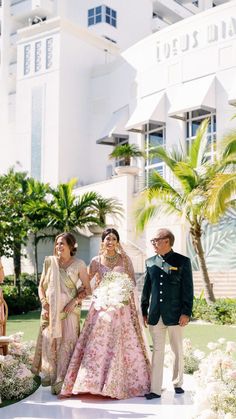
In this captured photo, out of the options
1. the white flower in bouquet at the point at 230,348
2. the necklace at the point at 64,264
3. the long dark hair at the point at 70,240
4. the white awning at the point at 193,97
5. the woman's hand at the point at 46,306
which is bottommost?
the white flower in bouquet at the point at 230,348

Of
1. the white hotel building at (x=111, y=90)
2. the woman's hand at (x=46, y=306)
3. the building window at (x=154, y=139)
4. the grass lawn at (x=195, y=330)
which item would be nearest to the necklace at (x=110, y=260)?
the woman's hand at (x=46, y=306)

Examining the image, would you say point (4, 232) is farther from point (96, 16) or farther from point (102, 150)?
point (96, 16)

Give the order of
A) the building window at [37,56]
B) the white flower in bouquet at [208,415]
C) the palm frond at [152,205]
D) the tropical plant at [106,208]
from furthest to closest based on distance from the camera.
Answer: the building window at [37,56]
the tropical plant at [106,208]
the palm frond at [152,205]
the white flower in bouquet at [208,415]

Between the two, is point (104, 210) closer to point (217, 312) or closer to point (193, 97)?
point (193, 97)

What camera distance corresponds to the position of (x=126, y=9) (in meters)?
34.8

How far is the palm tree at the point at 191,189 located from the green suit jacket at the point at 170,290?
7.65m

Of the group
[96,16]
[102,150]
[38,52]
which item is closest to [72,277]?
[102,150]

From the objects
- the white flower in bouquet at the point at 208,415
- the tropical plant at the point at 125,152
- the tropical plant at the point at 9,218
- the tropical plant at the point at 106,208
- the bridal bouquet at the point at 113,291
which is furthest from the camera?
the tropical plant at the point at 106,208

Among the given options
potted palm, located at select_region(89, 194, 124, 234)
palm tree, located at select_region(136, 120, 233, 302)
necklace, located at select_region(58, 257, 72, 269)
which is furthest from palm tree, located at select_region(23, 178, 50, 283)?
necklace, located at select_region(58, 257, 72, 269)

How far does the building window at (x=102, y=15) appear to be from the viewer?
3366 cm

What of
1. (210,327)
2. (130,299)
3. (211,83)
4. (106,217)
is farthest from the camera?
(106,217)

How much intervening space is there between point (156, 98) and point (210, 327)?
12.5 metres

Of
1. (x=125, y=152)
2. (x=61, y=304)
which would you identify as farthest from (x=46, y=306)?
(x=125, y=152)

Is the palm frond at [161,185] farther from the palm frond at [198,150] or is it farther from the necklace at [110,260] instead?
the necklace at [110,260]
